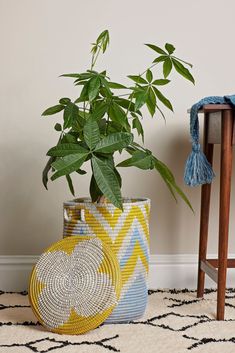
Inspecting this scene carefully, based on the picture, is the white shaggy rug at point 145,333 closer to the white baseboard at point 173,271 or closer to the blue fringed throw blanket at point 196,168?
the white baseboard at point 173,271

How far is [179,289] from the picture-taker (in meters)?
2.50

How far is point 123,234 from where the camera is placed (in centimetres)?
199

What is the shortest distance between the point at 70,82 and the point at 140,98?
59 cm

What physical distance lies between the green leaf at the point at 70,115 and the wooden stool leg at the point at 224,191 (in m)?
0.44

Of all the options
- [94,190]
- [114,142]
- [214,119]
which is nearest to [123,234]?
[94,190]

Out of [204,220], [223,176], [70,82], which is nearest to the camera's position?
[223,176]

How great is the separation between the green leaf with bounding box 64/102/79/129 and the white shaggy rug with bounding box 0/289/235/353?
0.58 meters

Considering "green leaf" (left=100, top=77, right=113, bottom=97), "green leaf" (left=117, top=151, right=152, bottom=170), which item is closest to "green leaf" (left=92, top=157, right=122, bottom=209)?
"green leaf" (left=117, top=151, right=152, bottom=170)

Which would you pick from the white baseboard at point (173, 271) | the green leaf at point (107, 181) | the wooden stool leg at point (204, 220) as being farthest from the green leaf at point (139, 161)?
the white baseboard at point (173, 271)

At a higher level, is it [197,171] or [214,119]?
[214,119]

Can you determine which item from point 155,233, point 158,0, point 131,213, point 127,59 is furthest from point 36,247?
point 158,0

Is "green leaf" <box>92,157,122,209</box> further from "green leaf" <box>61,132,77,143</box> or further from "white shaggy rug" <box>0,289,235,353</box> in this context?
"white shaggy rug" <box>0,289,235,353</box>

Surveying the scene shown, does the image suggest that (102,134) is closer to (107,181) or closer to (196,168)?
(107,181)

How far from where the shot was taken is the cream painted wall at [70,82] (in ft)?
8.00
